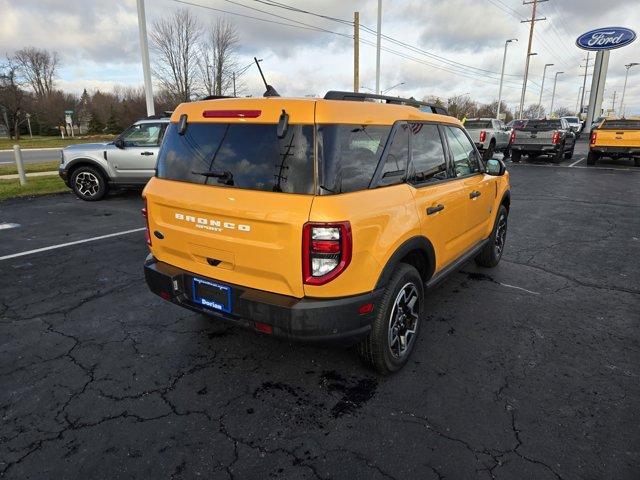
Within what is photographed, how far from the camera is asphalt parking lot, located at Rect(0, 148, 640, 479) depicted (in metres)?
2.29

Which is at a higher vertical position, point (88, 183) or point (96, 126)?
point (96, 126)

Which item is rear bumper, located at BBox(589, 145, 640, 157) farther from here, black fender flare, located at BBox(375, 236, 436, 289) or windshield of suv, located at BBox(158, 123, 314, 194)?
windshield of suv, located at BBox(158, 123, 314, 194)

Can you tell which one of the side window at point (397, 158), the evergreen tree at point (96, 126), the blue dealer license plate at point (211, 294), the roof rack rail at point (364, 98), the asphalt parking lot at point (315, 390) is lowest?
the asphalt parking lot at point (315, 390)

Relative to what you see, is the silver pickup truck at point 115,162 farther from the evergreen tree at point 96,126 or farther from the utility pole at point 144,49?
the evergreen tree at point 96,126

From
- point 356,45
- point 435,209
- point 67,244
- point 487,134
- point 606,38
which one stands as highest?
point 606,38

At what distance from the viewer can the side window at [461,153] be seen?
3945mm

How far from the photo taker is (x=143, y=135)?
31.9ft

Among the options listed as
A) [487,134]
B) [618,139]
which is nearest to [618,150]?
[618,139]

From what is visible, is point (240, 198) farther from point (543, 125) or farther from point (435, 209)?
point (543, 125)

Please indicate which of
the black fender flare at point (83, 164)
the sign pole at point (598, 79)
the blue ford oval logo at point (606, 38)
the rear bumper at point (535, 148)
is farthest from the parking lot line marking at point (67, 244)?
the blue ford oval logo at point (606, 38)

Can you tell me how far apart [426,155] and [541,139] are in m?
17.0

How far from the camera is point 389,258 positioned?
2748mm

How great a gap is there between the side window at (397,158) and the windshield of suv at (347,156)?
107mm

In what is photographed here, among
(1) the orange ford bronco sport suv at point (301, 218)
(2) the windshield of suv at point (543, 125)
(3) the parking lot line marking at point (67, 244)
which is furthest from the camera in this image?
(2) the windshield of suv at point (543, 125)
